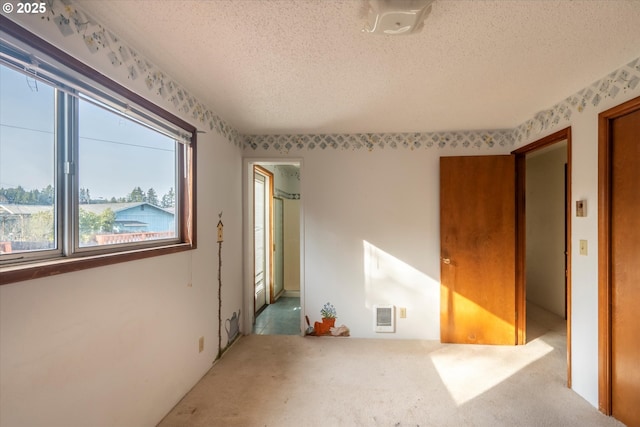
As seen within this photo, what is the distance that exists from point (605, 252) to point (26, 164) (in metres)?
3.14

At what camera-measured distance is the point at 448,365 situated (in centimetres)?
249

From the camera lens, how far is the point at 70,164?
1.25m

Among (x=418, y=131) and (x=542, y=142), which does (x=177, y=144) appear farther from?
(x=542, y=142)

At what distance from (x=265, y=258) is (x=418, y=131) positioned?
2771 millimetres

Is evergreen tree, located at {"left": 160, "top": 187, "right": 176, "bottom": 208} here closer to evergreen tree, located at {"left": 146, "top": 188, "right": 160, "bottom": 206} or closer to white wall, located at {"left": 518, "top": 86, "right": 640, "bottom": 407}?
evergreen tree, located at {"left": 146, "top": 188, "right": 160, "bottom": 206}

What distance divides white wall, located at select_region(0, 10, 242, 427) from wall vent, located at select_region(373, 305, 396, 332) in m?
1.65

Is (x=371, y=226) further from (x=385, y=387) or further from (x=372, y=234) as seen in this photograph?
(x=385, y=387)

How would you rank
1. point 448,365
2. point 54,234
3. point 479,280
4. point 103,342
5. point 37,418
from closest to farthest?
point 37,418 < point 54,234 < point 103,342 < point 448,365 < point 479,280

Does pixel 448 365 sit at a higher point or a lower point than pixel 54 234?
lower

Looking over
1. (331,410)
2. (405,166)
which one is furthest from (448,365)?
(405,166)

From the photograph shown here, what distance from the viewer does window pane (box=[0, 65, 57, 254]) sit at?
1.02m

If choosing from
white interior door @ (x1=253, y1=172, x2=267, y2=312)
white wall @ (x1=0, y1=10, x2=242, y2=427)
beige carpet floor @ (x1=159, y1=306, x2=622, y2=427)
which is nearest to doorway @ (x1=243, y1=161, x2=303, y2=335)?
Result: white interior door @ (x1=253, y1=172, x2=267, y2=312)

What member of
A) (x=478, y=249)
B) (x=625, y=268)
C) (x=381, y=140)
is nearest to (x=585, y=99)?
(x=625, y=268)

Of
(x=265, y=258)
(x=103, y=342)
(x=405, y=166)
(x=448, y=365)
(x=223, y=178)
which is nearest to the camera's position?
(x=103, y=342)
